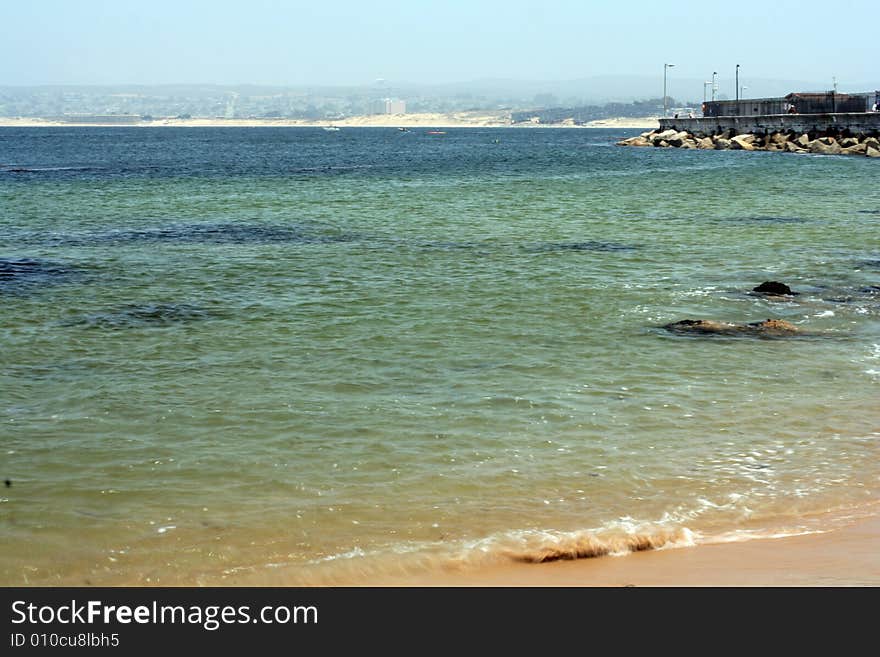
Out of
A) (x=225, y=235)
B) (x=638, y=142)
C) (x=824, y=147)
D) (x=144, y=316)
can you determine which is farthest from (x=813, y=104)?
(x=144, y=316)

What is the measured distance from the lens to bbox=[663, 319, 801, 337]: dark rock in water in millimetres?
16344

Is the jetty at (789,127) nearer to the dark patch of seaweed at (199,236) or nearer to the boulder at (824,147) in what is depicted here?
the boulder at (824,147)

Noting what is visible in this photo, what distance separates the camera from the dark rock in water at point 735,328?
1634cm

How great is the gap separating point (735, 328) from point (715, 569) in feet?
30.3

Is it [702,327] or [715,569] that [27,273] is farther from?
[715,569]

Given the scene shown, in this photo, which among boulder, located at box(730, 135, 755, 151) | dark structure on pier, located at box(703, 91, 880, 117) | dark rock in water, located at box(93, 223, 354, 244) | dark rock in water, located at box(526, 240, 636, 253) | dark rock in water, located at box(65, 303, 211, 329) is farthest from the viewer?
dark structure on pier, located at box(703, 91, 880, 117)

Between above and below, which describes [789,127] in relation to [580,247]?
above

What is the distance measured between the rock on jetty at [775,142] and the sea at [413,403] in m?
52.9

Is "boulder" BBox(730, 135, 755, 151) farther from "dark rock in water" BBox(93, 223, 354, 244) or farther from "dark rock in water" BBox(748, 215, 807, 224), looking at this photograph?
"dark rock in water" BBox(93, 223, 354, 244)

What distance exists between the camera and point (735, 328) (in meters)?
16.6

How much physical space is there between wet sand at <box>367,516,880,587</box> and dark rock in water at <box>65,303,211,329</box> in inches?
418

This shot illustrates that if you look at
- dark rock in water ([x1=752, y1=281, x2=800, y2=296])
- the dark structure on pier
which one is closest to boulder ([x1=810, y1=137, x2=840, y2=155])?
the dark structure on pier
